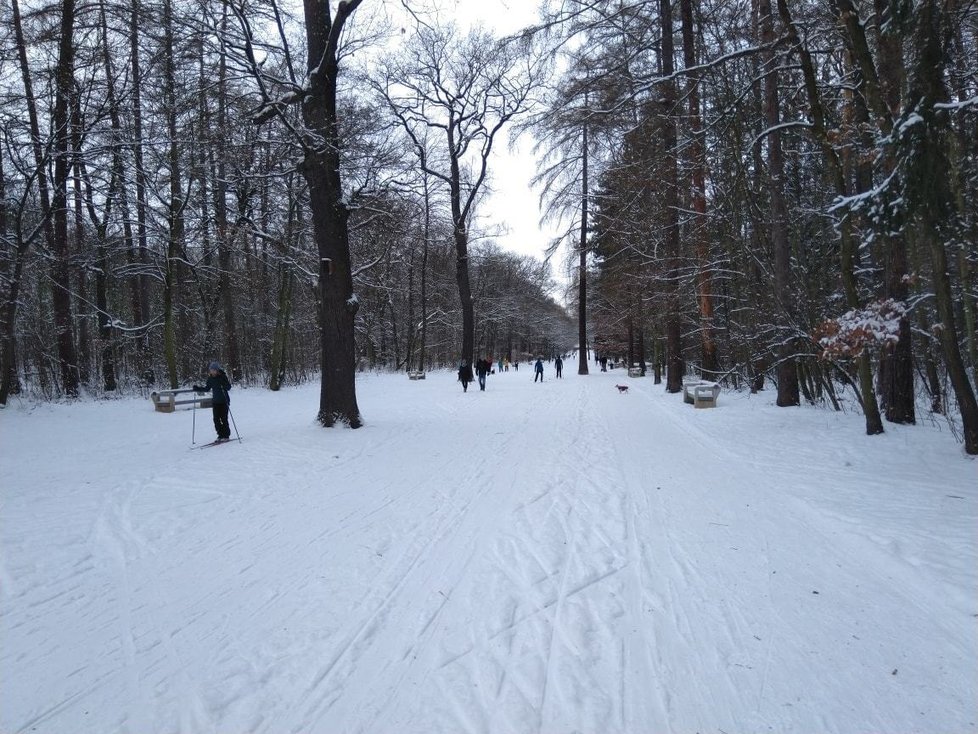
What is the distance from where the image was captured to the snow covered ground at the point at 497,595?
2.45 metres

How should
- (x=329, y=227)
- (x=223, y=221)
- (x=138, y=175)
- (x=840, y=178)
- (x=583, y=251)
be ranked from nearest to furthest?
(x=840, y=178) → (x=329, y=227) → (x=138, y=175) → (x=223, y=221) → (x=583, y=251)

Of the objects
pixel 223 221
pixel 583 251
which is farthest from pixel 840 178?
pixel 223 221

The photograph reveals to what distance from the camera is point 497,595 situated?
3.47 meters

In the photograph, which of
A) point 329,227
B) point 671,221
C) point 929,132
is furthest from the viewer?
point 671,221

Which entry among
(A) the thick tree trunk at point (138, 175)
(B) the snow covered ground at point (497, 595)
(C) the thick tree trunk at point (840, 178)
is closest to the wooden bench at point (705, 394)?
(C) the thick tree trunk at point (840, 178)

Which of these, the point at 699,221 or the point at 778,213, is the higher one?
the point at 699,221

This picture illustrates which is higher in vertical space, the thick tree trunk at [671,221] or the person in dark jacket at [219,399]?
the thick tree trunk at [671,221]

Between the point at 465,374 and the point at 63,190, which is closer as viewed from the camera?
the point at 63,190

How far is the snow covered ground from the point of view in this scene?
2.45 metres

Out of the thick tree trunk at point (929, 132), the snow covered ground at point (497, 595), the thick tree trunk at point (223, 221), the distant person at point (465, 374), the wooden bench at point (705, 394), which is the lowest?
the snow covered ground at point (497, 595)

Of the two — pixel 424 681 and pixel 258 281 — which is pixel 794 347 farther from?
pixel 258 281

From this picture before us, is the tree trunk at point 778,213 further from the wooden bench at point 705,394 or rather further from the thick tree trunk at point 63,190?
the thick tree trunk at point 63,190

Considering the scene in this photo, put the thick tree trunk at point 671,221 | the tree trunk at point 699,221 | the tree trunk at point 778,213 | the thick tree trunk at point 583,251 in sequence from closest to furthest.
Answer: the tree trunk at point 778,213, the thick tree trunk at point 671,221, the tree trunk at point 699,221, the thick tree trunk at point 583,251

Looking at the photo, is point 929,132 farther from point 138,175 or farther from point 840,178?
point 138,175
